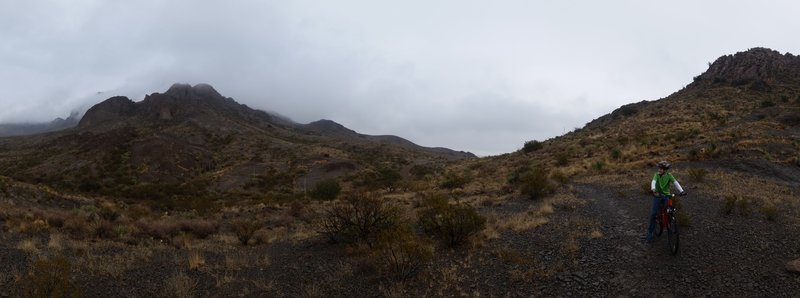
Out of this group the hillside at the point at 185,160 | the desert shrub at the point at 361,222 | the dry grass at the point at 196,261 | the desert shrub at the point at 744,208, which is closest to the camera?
the dry grass at the point at 196,261

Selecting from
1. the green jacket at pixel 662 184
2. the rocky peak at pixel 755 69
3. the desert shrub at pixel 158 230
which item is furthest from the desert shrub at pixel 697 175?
the rocky peak at pixel 755 69

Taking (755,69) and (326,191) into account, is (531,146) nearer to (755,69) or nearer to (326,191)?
(326,191)

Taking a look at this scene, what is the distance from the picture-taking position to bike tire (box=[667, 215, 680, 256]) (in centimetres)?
926

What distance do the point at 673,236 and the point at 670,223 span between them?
0.32m

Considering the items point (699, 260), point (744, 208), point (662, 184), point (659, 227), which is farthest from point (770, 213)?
point (699, 260)

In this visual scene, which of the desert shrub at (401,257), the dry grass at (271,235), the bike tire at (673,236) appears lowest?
the dry grass at (271,235)

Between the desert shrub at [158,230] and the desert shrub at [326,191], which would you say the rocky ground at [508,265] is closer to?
the desert shrub at [158,230]

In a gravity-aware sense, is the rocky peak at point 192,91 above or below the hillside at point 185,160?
above

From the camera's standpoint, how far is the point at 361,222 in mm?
13258

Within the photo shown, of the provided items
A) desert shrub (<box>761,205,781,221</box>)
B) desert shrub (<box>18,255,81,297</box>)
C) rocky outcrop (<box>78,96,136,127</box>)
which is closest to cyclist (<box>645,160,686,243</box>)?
desert shrub (<box>761,205,781,221</box>)

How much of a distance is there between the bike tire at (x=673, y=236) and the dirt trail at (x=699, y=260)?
145mm

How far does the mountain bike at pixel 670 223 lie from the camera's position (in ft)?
30.6

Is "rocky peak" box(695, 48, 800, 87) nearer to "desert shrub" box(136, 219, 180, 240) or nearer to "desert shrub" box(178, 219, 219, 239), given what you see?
"desert shrub" box(178, 219, 219, 239)

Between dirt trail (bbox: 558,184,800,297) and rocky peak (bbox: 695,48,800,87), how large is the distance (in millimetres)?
56492
